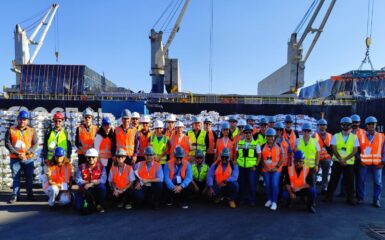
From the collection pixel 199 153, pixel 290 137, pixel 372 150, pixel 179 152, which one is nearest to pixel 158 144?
pixel 179 152

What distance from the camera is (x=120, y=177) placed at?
19.9 ft

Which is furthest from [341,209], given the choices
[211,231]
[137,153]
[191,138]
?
[137,153]

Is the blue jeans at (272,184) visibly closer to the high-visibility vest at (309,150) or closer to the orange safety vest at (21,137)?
the high-visibility vest at (309,150)

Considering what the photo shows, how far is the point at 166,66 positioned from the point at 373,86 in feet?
129

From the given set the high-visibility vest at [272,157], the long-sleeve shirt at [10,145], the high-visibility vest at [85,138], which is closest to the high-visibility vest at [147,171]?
the high-visibility vest at [85,138]

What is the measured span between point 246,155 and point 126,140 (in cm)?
288

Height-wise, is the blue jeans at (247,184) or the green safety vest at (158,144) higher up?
the green safety vest at (158,144)

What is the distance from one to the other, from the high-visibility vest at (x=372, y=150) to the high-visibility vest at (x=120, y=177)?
5.67 m

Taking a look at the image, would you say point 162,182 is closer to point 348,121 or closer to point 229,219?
point 229,219

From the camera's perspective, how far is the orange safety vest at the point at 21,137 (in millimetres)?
6614

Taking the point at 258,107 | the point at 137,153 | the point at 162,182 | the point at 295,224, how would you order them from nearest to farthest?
the point at 295,224, the point at 162,182, the point at 137,153, the point at 258,107

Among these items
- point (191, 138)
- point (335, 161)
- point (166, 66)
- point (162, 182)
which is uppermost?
point (166, 66)

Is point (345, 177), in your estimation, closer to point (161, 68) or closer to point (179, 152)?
point (179, 152)

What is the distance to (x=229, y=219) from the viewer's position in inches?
220
